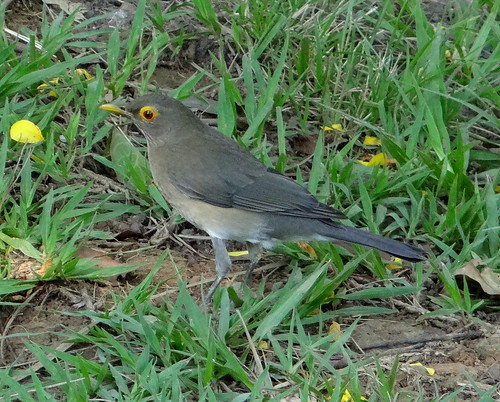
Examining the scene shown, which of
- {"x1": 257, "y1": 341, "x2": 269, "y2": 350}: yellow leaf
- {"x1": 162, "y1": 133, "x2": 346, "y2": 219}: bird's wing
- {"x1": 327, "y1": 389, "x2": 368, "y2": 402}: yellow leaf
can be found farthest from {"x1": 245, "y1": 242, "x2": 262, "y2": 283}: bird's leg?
{"x1": 327, "y1": 389, "x2": 368, "y2": 402}: yellow leaf

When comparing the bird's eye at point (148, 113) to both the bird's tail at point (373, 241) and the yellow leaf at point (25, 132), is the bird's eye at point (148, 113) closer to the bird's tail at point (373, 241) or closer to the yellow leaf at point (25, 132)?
the yellow leaf at point (25, 132)

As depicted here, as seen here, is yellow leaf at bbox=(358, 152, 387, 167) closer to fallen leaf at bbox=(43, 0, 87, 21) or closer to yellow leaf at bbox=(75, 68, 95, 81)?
yellow leaf at bbox=(75, 68, 95, 81)

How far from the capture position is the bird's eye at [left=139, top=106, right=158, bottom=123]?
6.33m

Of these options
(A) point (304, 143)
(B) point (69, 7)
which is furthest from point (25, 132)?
(A) point (304, 143)

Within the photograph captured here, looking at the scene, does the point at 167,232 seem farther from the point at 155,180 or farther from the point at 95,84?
the point at 95,84

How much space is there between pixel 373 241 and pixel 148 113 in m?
1.75

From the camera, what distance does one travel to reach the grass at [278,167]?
196 inches

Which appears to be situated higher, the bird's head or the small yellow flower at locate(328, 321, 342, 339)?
the bird's head

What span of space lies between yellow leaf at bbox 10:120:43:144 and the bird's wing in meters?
0.91

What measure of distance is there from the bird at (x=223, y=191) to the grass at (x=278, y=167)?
0.26 meters

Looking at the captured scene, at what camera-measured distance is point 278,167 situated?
675 centimetres

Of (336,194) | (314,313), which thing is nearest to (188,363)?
(314,313)

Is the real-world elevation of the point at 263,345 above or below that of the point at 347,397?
below

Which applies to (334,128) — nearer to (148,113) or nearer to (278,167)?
(278,167)
